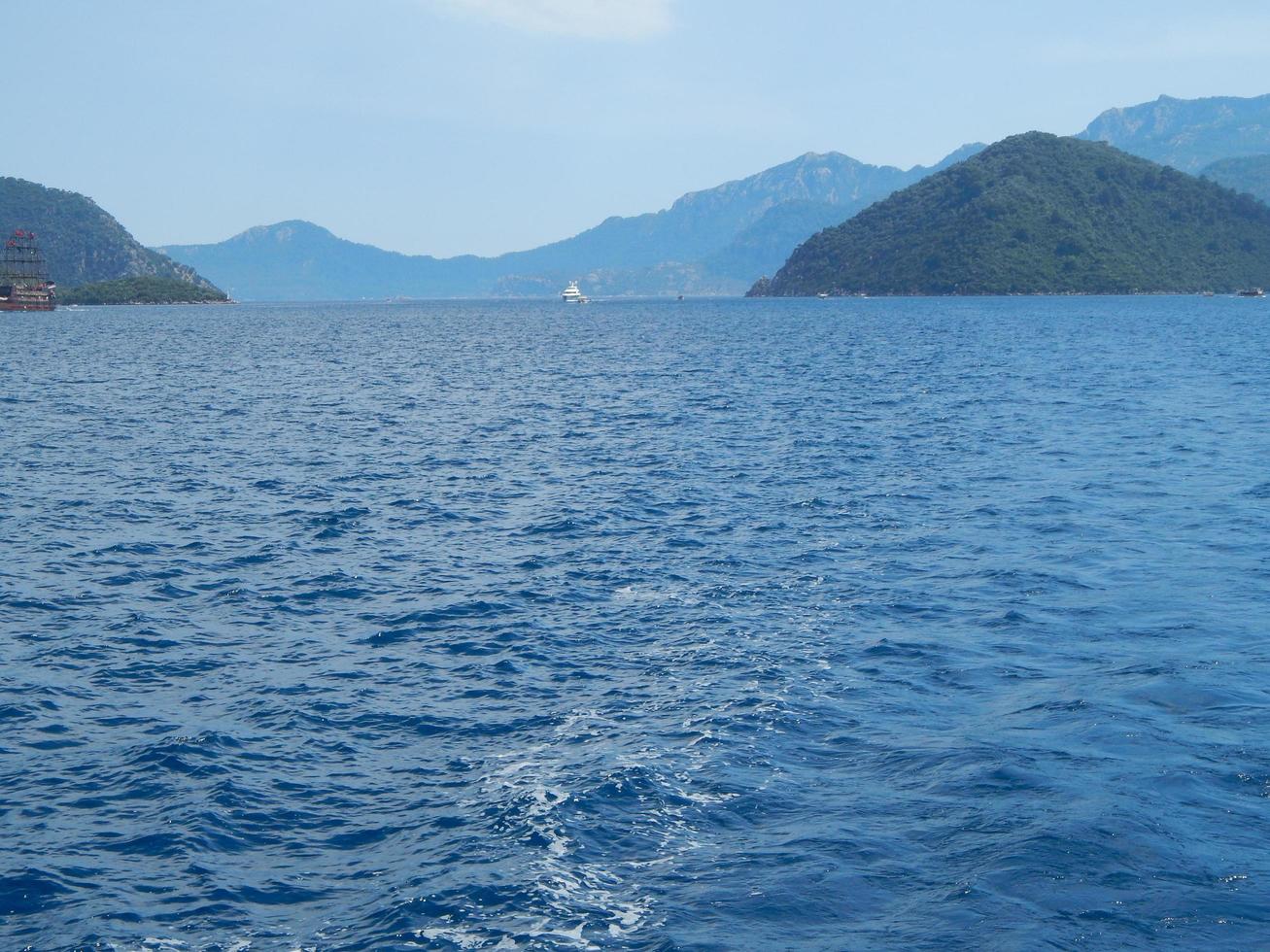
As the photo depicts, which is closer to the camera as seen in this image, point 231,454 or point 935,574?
point 935,574

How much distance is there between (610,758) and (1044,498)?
27.1 metres

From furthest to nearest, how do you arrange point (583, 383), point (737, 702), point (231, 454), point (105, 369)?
point (105, 369) < point (583, 383) < point (231, 454) < point (737, 702)

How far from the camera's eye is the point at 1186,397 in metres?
74.2

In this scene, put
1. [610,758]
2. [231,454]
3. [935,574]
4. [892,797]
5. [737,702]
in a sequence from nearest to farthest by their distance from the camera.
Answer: [892,797]
[610,758]
[737,702]
[935,574]
[231,454]

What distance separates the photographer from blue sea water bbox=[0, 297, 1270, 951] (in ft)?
50.0

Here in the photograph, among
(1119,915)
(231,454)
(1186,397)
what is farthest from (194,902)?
(1186,397)

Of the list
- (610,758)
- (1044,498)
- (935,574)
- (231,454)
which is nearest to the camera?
(610,758)

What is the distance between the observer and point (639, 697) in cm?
2289

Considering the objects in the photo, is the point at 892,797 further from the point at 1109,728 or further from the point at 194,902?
the point at 194,902

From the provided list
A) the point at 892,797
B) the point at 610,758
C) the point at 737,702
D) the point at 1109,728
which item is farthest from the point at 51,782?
the point at 1109,728

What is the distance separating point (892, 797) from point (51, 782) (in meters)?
14.6

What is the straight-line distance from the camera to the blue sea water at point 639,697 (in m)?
15.2

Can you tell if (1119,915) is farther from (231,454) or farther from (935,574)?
(231,454)

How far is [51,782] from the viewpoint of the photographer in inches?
754
